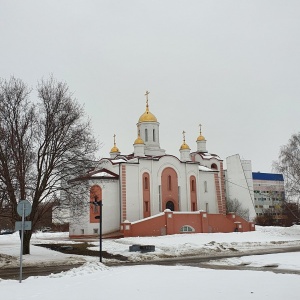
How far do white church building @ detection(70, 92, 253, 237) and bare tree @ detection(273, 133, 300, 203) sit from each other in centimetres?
1003

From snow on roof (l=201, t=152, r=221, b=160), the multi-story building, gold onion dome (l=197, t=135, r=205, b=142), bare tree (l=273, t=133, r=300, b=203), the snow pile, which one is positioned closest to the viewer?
the snow pile

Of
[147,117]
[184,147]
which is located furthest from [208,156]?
[147,117]

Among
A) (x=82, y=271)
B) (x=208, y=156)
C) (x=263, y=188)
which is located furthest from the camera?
(x=263, y=188)

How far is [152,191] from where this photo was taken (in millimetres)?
50281

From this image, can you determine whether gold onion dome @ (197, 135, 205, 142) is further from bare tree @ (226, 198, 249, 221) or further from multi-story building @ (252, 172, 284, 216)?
multi-story building @ (252, 172, 284, 216)

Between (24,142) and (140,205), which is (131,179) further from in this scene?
(24,142)

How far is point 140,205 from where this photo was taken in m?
48.9

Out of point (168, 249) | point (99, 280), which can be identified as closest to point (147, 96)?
point (168, 249)

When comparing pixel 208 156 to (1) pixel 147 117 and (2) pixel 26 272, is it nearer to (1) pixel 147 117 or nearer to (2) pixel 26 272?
Answer: (1) pixel 147 117

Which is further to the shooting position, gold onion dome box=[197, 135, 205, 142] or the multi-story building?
the multi-story building

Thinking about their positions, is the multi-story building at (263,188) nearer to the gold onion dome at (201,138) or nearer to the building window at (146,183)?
the gold onion dome at (201,138)

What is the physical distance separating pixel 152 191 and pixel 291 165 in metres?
16.6

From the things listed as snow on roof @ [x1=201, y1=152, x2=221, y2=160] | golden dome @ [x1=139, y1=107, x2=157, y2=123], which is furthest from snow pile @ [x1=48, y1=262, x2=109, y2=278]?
snow on roof @ [x1=201, y1=152, x2=221, y2=160]

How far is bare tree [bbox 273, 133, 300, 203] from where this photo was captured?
4175 cm
